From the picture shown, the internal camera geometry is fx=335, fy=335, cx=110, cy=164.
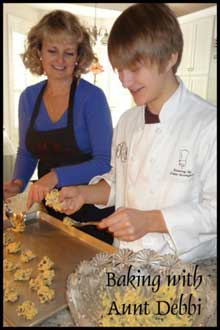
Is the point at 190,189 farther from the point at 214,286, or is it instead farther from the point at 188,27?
the point at 188,27

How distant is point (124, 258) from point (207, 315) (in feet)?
0.55

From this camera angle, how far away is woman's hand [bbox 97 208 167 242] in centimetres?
70

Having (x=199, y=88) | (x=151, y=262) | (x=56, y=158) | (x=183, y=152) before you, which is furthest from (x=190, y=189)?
(x=199, y=88)

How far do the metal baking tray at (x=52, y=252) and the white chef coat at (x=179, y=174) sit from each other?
0.35ft

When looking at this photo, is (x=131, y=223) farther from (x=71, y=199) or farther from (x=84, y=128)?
(x=84, y=128)

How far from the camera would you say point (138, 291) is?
0.61m

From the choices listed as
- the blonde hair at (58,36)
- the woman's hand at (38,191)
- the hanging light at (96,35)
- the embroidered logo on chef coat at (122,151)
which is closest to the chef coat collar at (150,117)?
the embroidered logo on chef coat at (122,151)

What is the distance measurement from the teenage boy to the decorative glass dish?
109mm

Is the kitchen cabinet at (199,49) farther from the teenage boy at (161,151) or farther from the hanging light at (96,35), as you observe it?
the teenage boy at (161,151)

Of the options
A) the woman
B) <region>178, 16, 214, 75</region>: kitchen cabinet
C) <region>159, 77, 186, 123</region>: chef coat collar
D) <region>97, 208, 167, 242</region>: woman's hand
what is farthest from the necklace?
<region>178, 16, 214, 75</region>: kitchen cabinet

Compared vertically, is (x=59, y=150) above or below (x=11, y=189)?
above

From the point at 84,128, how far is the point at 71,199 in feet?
1.30

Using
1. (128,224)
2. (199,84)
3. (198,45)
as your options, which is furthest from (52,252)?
(198,45)

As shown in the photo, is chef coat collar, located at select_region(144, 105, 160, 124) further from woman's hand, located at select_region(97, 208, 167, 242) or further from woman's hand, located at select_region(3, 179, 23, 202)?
woman's hand, located at select_region(3, 179, 23, 202)
